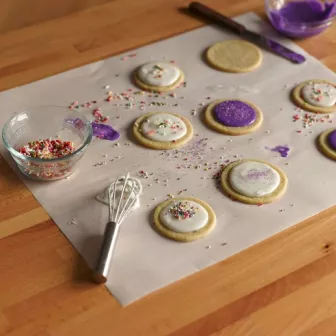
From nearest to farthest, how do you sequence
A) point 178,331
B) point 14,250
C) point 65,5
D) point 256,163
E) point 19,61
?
point 178,331, point 14,250, point 256,163, point 19,61, point 65,5

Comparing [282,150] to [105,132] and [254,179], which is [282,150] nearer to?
[254,179]

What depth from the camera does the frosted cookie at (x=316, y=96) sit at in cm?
133

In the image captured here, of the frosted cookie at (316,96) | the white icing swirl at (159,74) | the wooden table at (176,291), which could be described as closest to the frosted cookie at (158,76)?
the white icing swirl at (159,74)

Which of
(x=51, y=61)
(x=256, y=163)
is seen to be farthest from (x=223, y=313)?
(x=51, y=61)

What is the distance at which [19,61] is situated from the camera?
1439mm

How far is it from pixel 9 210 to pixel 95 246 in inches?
6.2

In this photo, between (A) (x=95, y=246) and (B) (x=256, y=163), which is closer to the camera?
(A) (x=95, y=246)

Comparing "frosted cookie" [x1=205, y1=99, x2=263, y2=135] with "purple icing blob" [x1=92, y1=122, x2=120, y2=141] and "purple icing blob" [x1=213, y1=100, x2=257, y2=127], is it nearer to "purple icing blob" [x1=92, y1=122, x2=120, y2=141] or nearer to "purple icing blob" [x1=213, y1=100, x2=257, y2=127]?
"purple icing blob" [x1=213, y1=100, x2=257, y2=127]

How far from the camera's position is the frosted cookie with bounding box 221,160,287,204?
3.78ft

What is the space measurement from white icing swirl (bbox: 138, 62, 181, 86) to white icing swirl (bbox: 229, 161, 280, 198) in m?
0.26

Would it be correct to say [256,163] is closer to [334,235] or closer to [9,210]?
[334,235]

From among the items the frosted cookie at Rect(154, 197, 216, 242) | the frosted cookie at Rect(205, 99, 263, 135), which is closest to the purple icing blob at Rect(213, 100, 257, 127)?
the frosted cookie at Rect(205, 99, 263, 135)

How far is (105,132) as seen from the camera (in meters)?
1.27

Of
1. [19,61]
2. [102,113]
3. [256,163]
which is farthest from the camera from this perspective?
[19,61]
